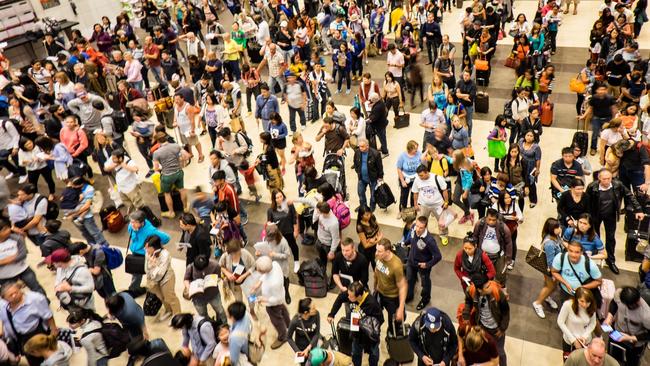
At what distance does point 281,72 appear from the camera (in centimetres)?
1277

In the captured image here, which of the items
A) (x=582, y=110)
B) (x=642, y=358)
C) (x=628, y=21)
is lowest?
(x=642, y=358)

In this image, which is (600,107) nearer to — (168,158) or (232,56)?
(168,158)

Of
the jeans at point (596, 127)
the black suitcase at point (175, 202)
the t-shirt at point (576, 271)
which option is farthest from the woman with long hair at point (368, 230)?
the jeans at point (596, 127)

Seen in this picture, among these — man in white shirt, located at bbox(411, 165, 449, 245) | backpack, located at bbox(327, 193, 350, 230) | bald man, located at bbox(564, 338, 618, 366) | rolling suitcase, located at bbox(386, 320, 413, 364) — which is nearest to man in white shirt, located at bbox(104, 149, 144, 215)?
backpack, located at bbox(327, 193, 350, 230)

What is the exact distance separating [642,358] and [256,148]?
26.4 feet

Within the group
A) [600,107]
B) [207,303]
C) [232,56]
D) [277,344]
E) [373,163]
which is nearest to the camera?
[207,303]

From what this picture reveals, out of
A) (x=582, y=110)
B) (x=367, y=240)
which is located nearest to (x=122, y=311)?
(x=367, y=240)

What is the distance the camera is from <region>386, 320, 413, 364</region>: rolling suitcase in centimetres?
634

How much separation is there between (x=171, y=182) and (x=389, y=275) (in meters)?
4.65

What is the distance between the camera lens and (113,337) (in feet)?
20.2

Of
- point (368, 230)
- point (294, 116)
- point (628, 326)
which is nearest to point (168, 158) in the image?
point (294, 116)

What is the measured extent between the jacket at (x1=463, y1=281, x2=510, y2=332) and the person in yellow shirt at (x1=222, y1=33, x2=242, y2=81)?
9.84m

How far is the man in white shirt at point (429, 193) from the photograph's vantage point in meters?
8.05

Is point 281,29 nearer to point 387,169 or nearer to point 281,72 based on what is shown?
point 281,72
